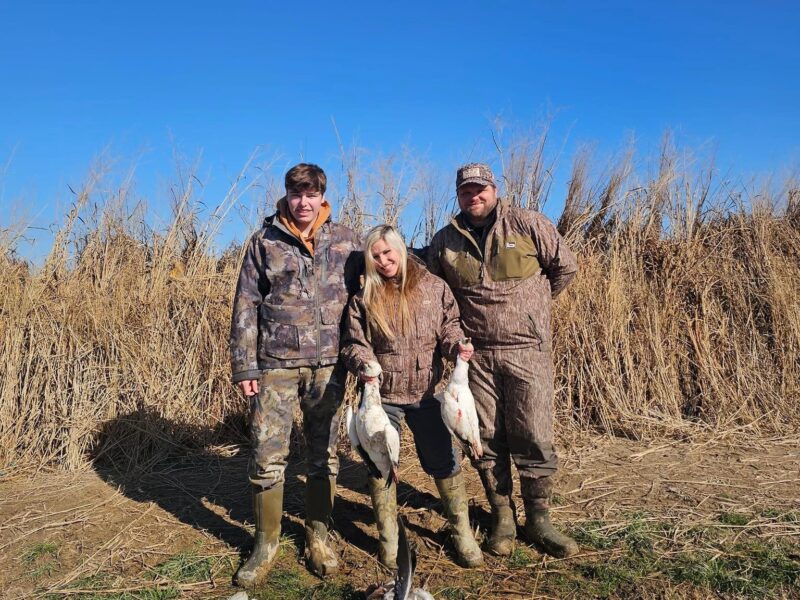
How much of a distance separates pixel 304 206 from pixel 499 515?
2091mm

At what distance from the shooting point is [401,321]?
3.36 metres

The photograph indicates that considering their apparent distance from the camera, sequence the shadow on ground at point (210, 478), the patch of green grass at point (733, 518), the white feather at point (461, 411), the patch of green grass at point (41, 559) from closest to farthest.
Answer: the white feather at point (461, 411) < the patch of green grass at point (41, 559) < the patch of green grass at point (733, 518) < the shadow on ground at point (210, 478)

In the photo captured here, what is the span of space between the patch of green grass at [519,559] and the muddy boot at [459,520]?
0.56ft

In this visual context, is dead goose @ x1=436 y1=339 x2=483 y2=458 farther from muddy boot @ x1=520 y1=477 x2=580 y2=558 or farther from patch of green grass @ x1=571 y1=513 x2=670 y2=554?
patch of green grass @ x1=571 y1=513 x2=670 y2=554

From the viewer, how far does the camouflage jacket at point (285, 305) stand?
11.3ft

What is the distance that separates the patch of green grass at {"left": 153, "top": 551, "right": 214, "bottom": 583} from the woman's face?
1.94 m

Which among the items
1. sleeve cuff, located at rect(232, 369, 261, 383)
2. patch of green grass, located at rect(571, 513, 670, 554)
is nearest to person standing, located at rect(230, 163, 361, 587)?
sleeve cuff, located at rect(232, 369, 261, 383)

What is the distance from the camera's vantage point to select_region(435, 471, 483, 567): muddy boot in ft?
11.3

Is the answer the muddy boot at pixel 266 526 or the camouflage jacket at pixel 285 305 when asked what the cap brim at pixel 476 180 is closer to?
the camouflage jacket at pixel 285 305

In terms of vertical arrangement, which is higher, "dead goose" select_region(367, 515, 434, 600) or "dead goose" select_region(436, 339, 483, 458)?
"dead goose" select_region(436, 339, 483, 458)

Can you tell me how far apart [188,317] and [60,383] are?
3.87ft

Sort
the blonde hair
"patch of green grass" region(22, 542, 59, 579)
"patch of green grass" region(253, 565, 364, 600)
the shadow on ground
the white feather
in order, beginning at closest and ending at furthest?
the white feather < "patch of green grass" region(253, 565, 364, 600) < the blonde hair < "patch of green grass" region(22, 542, 59, 579) < the shadow on ground

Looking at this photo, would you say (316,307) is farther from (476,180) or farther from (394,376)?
(476,180)

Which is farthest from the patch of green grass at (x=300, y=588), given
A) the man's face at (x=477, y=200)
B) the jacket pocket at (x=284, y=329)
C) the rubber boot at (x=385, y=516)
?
the man's face at (x=477, y=200)
